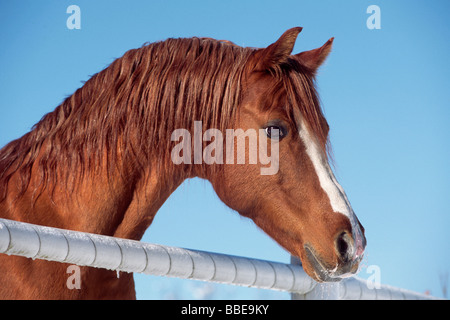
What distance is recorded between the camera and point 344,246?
1.96 metres

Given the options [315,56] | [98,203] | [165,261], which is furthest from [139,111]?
[315,56]

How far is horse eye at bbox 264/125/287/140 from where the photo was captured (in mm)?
2164

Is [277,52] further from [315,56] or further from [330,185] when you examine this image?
[330,185]

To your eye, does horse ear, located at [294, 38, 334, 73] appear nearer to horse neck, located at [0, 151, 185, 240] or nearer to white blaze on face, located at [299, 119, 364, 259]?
white blaze on face, located at [299, 119, 364, 259]

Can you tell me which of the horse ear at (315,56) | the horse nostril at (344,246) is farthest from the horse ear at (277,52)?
the horse nostril at (344,246)

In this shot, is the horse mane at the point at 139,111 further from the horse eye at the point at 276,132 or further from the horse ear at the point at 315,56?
the horse ear at the point at 315,56

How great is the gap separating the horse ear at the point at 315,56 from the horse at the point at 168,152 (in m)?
0.12

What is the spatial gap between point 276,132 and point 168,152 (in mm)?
457

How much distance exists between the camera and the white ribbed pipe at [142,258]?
1.38 m

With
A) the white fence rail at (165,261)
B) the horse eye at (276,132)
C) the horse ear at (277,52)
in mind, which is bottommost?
the white fence rail at (165,261)
